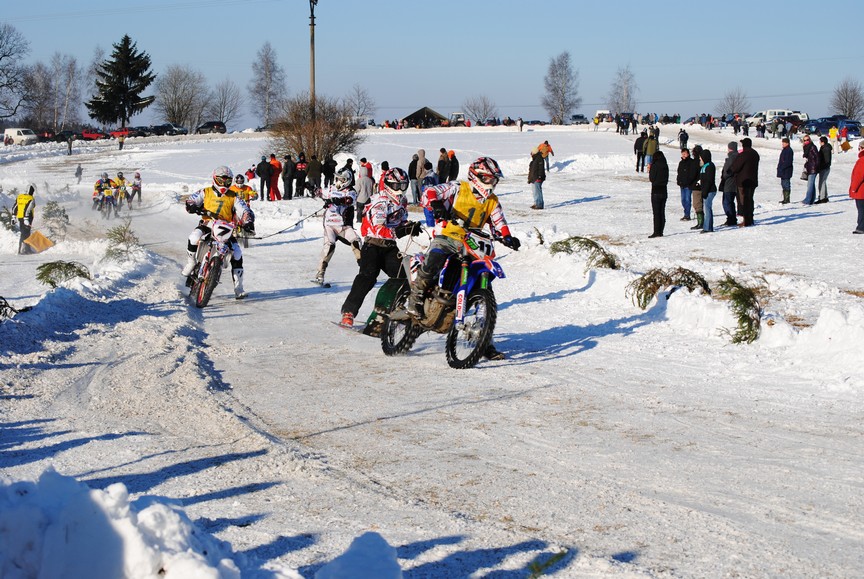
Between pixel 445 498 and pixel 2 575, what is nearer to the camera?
pixel 2 575

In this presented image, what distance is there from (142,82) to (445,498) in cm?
10801

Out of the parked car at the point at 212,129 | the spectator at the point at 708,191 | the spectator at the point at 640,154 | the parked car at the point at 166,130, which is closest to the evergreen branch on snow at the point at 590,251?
the spectator at the point at 708,191

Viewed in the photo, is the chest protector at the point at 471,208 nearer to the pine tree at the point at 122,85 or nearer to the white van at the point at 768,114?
the white van at the point at 768,114

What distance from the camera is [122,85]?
103 m

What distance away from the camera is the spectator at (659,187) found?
2011cm

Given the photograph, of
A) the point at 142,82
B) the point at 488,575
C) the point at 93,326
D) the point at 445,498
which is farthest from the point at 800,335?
the point at 142,82

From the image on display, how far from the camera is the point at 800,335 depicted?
31.8 feet

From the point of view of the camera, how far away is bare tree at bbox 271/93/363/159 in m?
42.3

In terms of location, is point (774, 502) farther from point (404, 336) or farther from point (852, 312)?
point (404, 336)

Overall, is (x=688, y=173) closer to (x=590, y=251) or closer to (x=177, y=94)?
(x=590, y=251)

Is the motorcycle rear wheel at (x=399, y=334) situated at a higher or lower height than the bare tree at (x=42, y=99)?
lower

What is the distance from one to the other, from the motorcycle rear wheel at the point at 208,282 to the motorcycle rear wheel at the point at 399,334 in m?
4.61

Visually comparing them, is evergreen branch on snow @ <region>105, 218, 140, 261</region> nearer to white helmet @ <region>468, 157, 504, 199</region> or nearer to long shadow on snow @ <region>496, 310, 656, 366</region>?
long shadow on snow @ <region>496, 310, 656, 366</region>

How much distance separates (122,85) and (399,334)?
101593 millimetres
